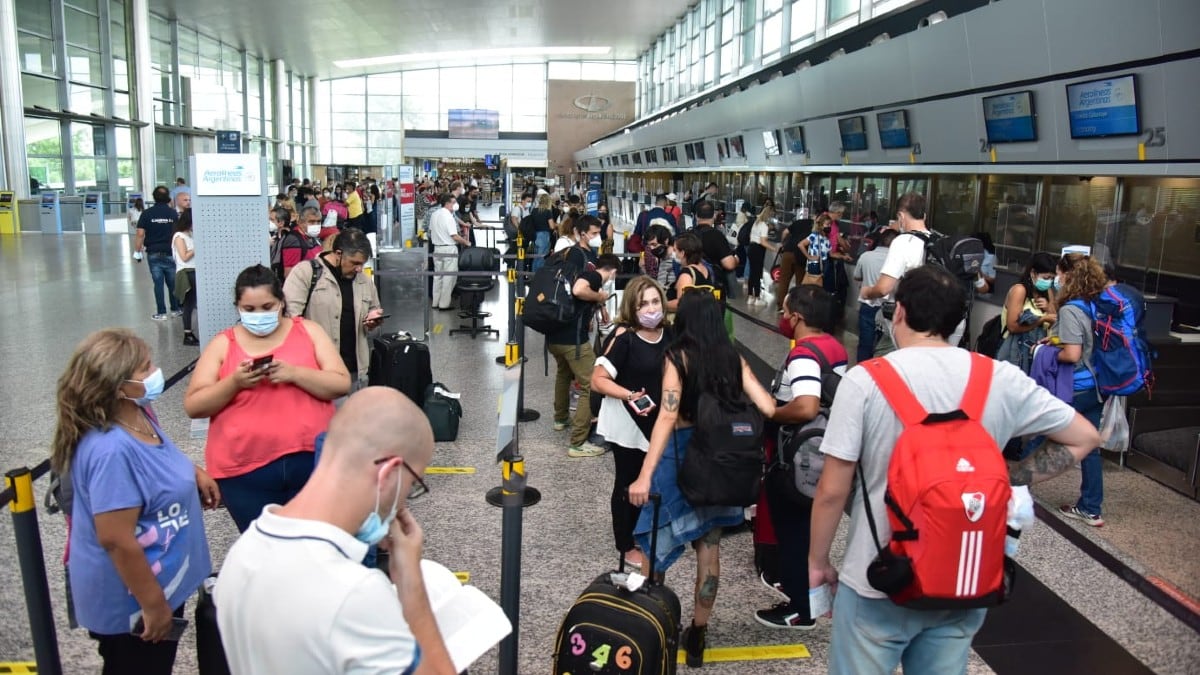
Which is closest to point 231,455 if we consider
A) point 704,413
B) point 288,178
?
point 704,413

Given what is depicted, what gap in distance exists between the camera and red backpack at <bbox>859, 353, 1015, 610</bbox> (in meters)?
2.19

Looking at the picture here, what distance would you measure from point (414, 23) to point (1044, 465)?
145 ft

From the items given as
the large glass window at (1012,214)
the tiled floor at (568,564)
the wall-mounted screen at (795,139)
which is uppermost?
the wall-mounted screen at (795,139)

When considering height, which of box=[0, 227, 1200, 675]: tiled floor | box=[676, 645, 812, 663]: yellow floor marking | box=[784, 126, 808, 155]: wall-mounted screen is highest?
box=[784, 126, 808, 155]: wall-mounted screen

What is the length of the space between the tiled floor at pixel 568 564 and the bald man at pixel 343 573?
2.24 meters

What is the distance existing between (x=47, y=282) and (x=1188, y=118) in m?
16.6

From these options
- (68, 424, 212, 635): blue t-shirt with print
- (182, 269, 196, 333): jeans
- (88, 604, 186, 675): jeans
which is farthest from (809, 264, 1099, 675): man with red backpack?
(182, 269, 196, 333): jeans

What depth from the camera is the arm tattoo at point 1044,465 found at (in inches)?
104

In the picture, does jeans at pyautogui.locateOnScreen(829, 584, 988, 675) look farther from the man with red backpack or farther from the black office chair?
the black office chair

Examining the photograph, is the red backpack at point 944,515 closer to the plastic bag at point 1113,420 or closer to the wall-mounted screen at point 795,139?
the plastic bag at point 1113,420

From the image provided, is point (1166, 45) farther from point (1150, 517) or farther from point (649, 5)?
point (649, 5)

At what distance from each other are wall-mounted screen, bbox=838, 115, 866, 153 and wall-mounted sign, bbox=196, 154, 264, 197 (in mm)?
8680

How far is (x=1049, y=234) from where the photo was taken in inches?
379

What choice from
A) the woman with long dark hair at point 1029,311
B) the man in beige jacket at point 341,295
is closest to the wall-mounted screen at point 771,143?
the woman with long dark hair at point 1029,311
